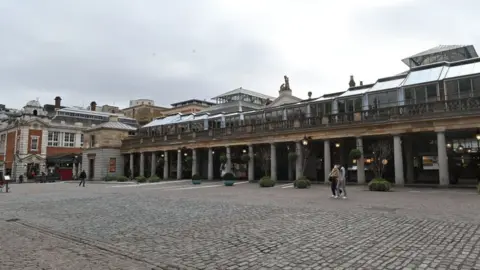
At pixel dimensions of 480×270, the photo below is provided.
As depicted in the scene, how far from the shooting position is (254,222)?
32.8 feet

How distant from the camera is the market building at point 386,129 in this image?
2459 cm

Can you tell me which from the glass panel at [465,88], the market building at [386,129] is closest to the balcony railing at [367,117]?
the market building at [386,129]

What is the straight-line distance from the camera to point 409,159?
29.8m

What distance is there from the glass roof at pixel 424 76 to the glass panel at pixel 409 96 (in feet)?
1.96

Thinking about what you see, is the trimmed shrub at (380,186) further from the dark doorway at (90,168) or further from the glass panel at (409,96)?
the dark doorway at (90,168)

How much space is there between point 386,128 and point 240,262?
23724 millimetres

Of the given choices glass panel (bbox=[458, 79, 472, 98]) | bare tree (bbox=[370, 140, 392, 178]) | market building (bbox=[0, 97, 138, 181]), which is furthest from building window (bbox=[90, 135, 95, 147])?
glass panel (bbox=[458, 79, 472, 98])

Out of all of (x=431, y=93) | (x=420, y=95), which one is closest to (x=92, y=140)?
(x=420, y=95)

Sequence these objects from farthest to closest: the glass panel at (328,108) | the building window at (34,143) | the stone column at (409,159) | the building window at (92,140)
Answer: the building window at (34,143) → the building window at (92,140) → the glass panel at (328,108) → the stone column at (409,159)

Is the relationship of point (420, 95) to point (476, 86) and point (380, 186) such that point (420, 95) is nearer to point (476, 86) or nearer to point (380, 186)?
point (476, 86)

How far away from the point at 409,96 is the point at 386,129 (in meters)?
3.92

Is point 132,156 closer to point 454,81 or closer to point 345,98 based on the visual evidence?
point 345,98

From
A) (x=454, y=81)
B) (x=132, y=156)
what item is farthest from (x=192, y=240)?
(x=132, y=156)

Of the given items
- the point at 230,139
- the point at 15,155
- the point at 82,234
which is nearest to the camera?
the point at 82,234
